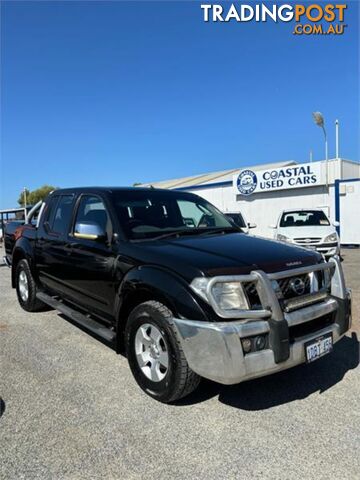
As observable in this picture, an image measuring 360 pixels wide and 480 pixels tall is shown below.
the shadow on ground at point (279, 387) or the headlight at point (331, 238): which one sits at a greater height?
the headlight at point (331, 238)

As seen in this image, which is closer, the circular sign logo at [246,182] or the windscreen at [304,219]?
the windscreen at [304,219]

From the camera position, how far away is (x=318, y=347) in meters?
3.23

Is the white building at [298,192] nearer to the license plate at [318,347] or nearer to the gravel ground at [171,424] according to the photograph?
the gravel ground at [171,424]

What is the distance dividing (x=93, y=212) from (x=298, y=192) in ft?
57.6

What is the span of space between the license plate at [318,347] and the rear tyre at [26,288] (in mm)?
4254

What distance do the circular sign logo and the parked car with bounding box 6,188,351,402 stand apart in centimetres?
1806

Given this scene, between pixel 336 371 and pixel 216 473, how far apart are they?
2.01m

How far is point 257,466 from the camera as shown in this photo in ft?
8.30

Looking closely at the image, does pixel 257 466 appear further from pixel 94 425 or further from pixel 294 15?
pixel 294 15

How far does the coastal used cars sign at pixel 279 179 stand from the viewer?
19.7 m

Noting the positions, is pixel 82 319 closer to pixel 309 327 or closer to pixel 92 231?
pixel 92 231

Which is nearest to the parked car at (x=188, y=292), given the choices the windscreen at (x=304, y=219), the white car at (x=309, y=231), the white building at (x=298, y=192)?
the white car at (x=309, y=231)

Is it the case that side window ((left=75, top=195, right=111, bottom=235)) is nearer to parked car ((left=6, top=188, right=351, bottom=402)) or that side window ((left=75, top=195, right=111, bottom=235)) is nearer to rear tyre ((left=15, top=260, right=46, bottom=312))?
parked car ((left=6, top=188, right=351, bottom=402))

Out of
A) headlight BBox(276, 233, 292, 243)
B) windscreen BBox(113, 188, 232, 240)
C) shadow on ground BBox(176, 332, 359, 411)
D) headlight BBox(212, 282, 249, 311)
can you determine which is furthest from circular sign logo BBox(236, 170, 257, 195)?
headlight BBox(212, 282, 249, 311)
